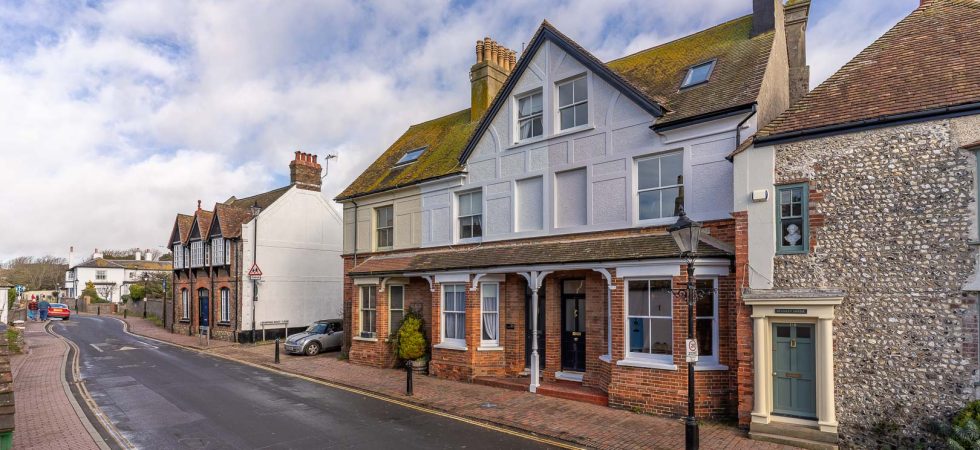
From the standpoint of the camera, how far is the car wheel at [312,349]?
2303 cm

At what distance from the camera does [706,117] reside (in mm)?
12438

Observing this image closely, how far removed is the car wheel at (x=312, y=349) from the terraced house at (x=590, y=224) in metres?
3.41

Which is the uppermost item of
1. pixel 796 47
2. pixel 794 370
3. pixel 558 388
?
pixel 796 47

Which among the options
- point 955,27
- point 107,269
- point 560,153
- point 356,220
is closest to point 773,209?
point 955,27

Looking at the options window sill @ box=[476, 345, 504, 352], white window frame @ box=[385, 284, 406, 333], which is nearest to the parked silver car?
white window frame @ box=[385, 284, 406, 333]

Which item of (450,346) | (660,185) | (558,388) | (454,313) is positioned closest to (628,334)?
(558,388)

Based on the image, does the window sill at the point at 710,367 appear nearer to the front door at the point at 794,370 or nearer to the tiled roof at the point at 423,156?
the front door at the point at 794,370

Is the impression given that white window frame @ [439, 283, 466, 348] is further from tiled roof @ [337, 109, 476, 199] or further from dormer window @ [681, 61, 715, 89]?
dormer window @ [681, 61, 715, 89]

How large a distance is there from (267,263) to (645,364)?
2293 cm

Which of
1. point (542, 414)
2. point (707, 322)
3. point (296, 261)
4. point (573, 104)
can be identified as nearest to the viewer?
point (707, 322)

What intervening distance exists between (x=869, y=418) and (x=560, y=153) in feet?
30.4

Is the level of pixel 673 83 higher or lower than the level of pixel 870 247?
higher

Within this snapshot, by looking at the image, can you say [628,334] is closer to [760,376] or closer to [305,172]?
[760,376]

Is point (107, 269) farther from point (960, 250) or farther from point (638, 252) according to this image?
point (960, 250)
